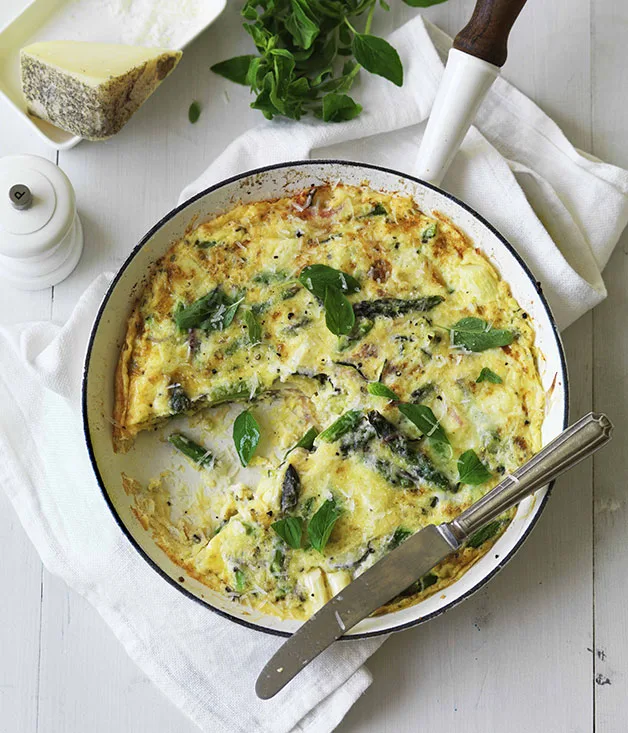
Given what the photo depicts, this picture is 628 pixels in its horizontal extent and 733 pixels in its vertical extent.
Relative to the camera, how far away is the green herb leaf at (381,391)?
3182 mm

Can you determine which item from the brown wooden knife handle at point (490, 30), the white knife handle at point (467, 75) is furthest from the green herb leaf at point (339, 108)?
the brown wooden knife handle at point (490, 30)

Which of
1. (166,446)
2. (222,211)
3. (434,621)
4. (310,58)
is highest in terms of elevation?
(310,58)

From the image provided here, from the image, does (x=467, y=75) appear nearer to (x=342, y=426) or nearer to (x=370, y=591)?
(x=342, y=426)

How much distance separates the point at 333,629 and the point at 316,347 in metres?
0.98

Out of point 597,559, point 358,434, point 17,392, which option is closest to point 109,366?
point 17,392

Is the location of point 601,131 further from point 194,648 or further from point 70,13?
point 194,648

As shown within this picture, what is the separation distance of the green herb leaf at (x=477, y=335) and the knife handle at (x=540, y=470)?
472 millimetres

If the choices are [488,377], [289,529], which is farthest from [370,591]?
[488,377]

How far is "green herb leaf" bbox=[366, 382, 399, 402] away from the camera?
3182 mm

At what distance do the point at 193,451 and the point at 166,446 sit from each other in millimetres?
122

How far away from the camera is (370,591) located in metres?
2.97

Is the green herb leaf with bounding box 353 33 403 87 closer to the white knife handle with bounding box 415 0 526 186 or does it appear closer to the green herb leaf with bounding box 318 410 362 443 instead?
the white knife handle with bounding box 415 0 526 186

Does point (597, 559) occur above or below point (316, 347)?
below

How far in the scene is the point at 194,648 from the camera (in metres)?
3.42
